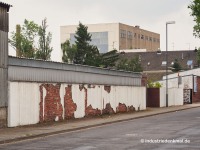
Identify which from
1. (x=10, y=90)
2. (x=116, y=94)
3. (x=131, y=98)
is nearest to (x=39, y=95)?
(x=10, y=90)

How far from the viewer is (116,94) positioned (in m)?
38.2

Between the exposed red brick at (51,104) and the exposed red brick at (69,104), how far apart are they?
0.73 metres

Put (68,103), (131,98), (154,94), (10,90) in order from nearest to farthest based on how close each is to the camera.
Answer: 1. (10,90)
2. (68,103)
3. (131,98)
4. (154,94)

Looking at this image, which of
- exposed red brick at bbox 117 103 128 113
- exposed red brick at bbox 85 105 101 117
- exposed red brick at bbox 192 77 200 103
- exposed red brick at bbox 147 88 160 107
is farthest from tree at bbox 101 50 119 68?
exposed red brick at bbox 85 105 101 117

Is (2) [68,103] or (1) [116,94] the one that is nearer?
(2) [68,103]

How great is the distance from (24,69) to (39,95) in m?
2.07

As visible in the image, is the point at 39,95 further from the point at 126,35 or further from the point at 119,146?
the point at 126,35

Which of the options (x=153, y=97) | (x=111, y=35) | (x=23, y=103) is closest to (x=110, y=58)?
(x=111, y=35)

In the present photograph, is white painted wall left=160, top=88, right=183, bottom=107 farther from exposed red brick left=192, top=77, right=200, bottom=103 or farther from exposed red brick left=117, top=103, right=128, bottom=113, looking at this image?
exposed red brick left=117, top=103, right=128, bottom=113

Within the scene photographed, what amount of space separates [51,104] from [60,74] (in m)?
2.30

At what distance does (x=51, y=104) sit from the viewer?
28547 mm

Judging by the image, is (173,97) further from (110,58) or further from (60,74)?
(110,58)

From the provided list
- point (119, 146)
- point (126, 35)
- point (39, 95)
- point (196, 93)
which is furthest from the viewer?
point (126, 35)

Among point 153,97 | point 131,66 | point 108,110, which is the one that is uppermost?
point 131,66
